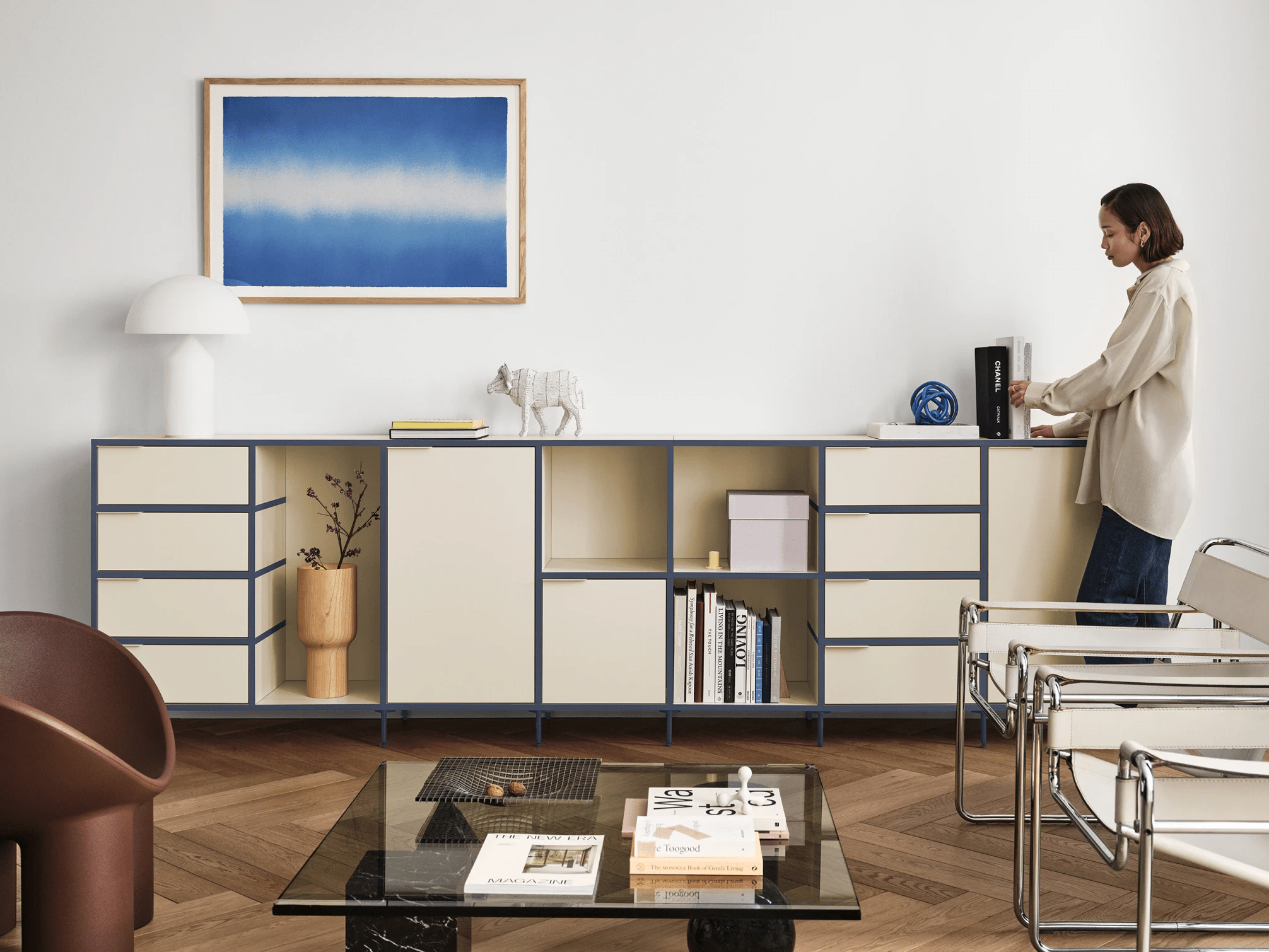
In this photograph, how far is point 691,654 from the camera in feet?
12.4

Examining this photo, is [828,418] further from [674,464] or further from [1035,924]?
[1035,924]

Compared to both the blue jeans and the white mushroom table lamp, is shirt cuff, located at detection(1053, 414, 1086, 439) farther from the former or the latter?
the white mushroom table lamp

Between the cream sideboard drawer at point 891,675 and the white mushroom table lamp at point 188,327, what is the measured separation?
2198mm

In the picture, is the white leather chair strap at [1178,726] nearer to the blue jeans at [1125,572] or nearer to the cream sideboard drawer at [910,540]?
the blue jeans at [1125,572]

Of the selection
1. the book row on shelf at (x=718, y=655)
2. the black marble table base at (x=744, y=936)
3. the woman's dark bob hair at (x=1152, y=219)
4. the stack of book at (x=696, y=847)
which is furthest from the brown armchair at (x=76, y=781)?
the woman's dark bob hair at (x=1152, y=219)

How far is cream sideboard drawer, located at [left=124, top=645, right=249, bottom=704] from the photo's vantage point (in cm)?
367

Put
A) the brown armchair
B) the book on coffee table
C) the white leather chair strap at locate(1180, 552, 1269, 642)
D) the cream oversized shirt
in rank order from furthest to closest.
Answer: the cream oversized shirt → the white leather chair strap at locate(1180, 552, 1269, 642) → the book on coffee table → the brown armchair

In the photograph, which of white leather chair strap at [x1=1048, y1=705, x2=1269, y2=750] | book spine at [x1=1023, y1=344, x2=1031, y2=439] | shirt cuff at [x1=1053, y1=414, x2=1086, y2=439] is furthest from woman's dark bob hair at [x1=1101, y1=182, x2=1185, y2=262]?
white leather chair strap at [x1=1048, y1=705, x2=1269, y2=750]

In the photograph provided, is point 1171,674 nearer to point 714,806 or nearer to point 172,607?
point 714,806

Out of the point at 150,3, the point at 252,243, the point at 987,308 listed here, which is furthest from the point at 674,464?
the point at 150,3

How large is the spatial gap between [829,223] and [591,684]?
5.93 ft

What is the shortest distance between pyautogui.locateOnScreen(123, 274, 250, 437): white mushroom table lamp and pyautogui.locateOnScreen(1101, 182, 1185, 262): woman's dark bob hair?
2.85m

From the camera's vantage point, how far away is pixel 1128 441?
351 cm

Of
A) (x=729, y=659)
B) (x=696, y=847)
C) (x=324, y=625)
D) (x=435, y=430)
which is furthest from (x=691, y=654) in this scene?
(x=696, y=847)
